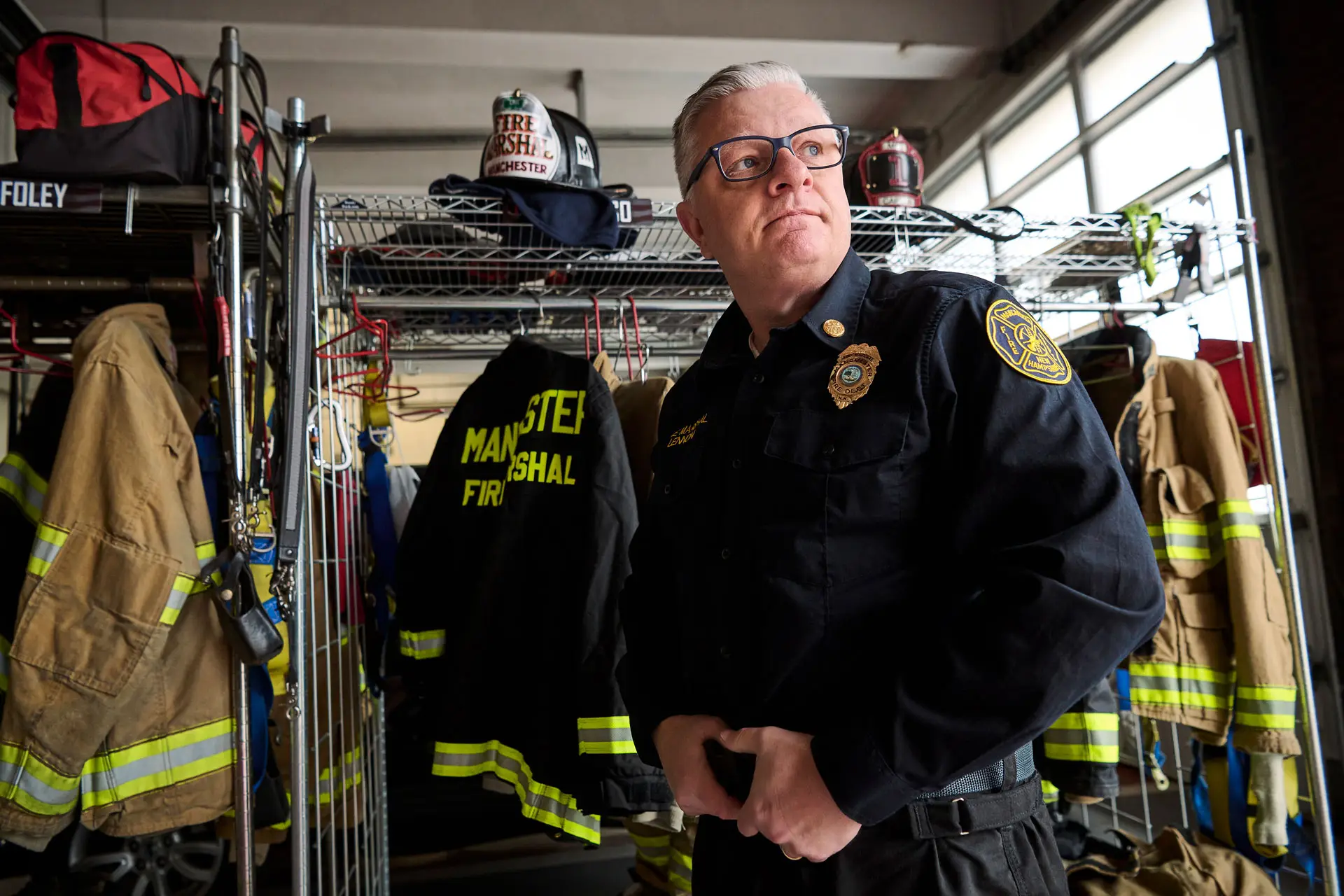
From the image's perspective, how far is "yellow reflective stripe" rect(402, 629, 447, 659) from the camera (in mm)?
2367

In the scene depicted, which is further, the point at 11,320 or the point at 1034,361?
the point at 11,320

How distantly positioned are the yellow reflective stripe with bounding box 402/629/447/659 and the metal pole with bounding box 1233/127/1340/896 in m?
2.37

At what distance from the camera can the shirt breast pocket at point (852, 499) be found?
40.0 inches

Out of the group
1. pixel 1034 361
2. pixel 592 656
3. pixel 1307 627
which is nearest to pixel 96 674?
pixel 592 656

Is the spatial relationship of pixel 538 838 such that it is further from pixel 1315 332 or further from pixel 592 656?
pixel 1315 332

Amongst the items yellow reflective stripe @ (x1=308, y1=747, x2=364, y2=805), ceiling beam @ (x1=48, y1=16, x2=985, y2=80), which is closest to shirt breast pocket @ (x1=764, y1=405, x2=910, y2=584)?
yellow reflective stripe @ (x1=308, y1=747, x2=364, y2=805)

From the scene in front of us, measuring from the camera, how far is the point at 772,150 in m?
1.22

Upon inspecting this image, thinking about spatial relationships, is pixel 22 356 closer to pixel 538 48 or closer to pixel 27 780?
pixel 27 780

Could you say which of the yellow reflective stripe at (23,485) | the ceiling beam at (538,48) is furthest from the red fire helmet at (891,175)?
the ceiling beam at (538,48)

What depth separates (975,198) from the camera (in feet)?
21.4

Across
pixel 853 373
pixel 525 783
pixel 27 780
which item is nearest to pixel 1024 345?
pixel 853 373

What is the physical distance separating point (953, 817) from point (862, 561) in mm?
307

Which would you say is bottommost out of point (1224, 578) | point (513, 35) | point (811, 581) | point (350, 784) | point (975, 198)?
point (350, 784)

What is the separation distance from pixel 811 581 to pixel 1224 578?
216cm
